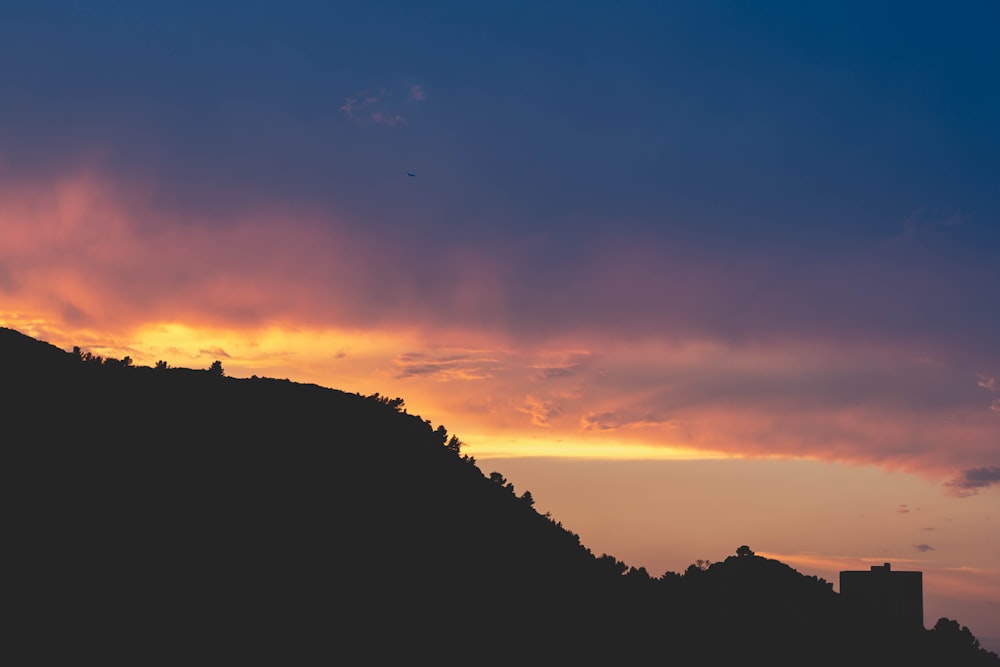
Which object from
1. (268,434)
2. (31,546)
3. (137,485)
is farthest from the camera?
(268,434)

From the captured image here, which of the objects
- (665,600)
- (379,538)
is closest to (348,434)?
(379,538)

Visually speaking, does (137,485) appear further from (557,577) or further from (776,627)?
(776,627)

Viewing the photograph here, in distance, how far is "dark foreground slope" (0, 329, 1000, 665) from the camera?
88.1 m

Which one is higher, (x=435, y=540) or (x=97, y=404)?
(x=97, y=404)

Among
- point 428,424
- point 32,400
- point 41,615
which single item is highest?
point 428,424

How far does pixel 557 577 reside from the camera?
147125mm

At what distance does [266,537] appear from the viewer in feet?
349

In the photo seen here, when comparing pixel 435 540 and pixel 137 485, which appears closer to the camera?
pixel 137 485

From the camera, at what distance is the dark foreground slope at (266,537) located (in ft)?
289

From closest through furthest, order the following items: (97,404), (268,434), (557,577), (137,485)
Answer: (137,485)
(97,404)
(268,434)
(557,577)

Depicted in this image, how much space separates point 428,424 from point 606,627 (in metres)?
36.0

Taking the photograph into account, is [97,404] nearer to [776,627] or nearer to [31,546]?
[31,546]

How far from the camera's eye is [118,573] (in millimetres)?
89062

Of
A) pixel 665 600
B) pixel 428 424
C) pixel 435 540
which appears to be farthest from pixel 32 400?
pixel 665 600
